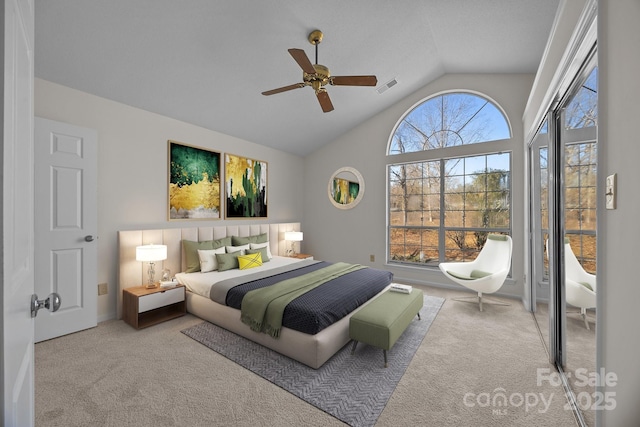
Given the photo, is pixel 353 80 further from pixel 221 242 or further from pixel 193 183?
pixel 221 242

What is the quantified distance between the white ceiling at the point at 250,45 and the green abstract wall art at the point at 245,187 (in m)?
0.67

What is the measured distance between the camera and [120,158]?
10.6ft

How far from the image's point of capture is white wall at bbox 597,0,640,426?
89 centimetres

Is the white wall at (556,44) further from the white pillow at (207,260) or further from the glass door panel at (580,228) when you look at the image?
the white pillow at (207,260)

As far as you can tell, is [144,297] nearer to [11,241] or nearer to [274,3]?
[11,241]

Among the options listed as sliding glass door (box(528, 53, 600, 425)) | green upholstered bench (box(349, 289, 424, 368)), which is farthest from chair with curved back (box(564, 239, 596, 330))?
green upholstered bench (box(349, 289, 424, 368))

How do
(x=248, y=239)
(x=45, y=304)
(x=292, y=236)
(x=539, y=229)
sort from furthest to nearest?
(x=292, y=236), (x=248, y=239), (x=539, y=229), (x=45, y=304)

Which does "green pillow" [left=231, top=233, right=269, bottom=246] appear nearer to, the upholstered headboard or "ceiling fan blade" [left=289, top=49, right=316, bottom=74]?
the upholstered headboard

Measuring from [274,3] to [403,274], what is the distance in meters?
4.37

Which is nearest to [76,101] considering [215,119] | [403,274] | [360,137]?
[215,119]

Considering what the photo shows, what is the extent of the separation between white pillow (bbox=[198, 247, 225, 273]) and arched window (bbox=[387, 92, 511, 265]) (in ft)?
10.3

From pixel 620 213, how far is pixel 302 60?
221 centimetres

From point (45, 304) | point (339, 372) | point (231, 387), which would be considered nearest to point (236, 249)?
point (231, 387)

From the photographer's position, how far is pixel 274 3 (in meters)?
2.53
